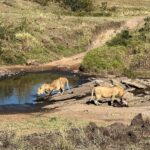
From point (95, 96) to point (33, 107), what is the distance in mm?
3142

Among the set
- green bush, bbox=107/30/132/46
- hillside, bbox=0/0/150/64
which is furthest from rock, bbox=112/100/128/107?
green bush, bbox=107/30/132/46

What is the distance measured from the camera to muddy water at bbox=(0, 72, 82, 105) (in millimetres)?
31794

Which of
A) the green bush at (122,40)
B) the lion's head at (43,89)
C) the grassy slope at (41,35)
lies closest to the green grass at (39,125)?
the lion's head at (43,89)

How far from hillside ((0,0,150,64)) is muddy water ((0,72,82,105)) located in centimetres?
391

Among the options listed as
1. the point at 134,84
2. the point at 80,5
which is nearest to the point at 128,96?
the point at 134,84

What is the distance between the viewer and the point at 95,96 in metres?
29.2

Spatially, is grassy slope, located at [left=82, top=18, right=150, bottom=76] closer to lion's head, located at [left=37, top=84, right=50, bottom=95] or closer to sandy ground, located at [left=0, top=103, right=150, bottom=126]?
lion's head, located at [left=37, top=84, right=50, bottom=95]

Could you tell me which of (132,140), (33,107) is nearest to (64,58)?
(33,107)

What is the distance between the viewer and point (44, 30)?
49.8 metres

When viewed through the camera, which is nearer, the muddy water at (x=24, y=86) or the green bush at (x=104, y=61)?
the muddy water at (x=24, y=86)

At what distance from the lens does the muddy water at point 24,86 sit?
31794 mm

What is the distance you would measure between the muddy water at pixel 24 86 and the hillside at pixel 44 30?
391 cm

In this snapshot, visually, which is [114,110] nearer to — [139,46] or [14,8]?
[139,46]

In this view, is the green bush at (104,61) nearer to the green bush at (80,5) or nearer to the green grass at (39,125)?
the green grass at (39,125)
